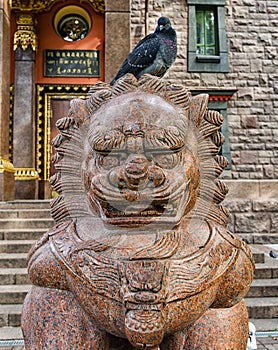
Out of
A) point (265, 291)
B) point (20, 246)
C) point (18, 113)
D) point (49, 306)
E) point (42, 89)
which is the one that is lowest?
point (265, 291)

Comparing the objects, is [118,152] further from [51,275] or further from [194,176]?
[51,275]

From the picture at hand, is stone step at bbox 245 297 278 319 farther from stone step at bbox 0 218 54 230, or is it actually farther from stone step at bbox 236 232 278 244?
stone step at bbox 0 218 54 230

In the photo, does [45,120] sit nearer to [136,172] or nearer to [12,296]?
[12,296]

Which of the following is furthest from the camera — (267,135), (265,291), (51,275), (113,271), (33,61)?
(33,61)

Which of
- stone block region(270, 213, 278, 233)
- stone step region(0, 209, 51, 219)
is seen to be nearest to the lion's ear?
stone step region(0, 209, 51, 219)

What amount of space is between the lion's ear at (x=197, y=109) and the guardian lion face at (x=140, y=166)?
10cm

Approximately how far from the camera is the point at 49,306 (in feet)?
4.38

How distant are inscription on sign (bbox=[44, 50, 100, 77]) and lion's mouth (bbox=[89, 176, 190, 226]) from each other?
341 inches

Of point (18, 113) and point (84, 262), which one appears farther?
point (18, 113)

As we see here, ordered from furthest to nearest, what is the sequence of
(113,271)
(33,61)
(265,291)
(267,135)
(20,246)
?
1. (33,61)
2. (267,135)
3. (20,246)
4. (265,291)
5. (113,271)

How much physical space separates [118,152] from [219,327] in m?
0.74

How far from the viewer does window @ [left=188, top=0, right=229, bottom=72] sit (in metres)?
8.59

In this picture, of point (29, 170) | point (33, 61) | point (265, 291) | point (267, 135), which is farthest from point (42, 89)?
point (265, 291)

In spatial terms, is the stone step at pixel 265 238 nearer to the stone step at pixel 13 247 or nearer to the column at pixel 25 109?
the stone step at pixel 13 247
